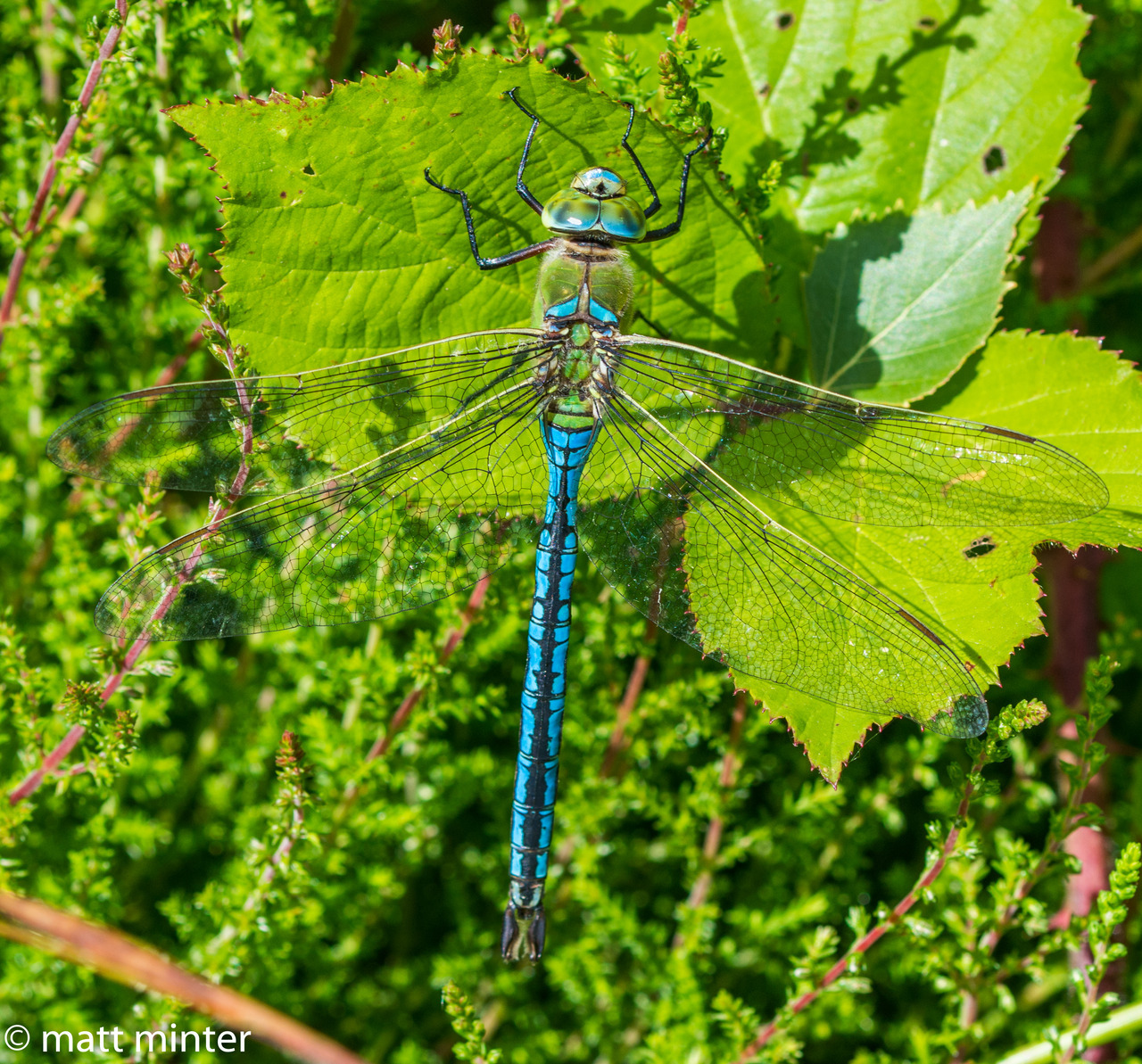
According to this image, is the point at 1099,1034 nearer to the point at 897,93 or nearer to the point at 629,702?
the point at 629,702

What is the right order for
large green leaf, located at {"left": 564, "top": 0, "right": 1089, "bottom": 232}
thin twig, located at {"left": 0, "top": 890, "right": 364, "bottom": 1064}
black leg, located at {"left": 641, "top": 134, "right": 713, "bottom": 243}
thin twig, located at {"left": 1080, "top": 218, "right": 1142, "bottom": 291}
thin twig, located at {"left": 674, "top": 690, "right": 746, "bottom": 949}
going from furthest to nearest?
1. thin twig, located at {"left": 1080, "top": 218, "right": 1142, "bottom": 291}
2. thin twig, located at {"left": 674, "top": 690, "right": 746, "bottom": 949}
3. large green leaf, located at {"left": 564, "top": 0, "right": 1089, "bottom": 232}
4. black leg, located at {"left": 641, "top": 134, "right": 713, "bottom": 243}
5. thin twig, located at {"left": 0, "top": 890, "right": 364, "bottom": 1064}

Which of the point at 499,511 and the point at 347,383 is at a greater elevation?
the point at 347,383

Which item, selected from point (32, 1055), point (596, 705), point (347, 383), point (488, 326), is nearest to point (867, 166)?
point (488, 326)

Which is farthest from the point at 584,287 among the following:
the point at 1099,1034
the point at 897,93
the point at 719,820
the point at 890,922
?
→ the point at 1099,1034

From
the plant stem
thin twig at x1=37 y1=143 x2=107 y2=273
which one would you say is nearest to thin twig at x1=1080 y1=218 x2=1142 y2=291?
the plant stem

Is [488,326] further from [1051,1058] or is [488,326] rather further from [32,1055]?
[32,1055]

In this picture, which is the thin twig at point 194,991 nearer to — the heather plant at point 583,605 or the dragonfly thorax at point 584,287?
A: the heather plant at point 583,605

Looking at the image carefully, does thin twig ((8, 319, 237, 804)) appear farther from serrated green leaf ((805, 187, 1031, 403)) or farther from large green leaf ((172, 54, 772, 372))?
serrated green leaf ((805, 187, 1031, 403))
